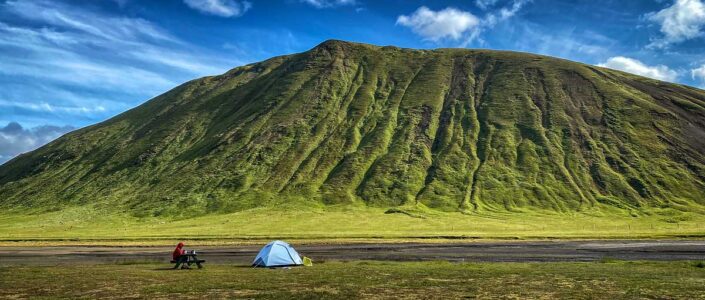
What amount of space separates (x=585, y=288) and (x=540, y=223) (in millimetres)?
113073

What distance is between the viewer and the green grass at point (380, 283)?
87.4 ft

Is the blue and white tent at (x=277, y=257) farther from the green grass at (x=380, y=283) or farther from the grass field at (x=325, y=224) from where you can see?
the grass field at (x=325, y=224)

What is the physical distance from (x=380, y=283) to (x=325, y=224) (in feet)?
341

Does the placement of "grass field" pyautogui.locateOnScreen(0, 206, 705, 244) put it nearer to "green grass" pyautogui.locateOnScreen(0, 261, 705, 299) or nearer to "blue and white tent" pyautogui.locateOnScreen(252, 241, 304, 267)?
"blue and white tent" pyautogui.locateOnScreen(252, 241, 304, 267)

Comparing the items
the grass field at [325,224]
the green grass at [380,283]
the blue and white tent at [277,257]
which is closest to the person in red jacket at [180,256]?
the green grass at [380,283]

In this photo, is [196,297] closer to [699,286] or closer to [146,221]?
[699,286]

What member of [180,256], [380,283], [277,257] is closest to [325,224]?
[277,257]

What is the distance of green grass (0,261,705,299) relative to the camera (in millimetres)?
26641

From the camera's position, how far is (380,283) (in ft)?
104

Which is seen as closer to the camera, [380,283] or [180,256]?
[380,283]

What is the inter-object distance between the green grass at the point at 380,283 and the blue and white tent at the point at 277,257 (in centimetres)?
266

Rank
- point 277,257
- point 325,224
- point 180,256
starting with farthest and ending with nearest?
1. point 325,224
2. point 277,257
3. point 180,256

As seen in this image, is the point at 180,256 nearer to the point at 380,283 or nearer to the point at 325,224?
the point at 380,283

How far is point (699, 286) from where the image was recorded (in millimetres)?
28547
